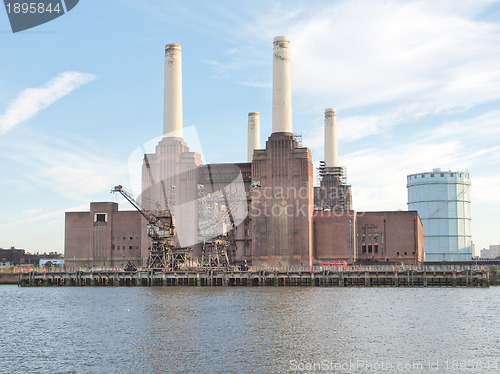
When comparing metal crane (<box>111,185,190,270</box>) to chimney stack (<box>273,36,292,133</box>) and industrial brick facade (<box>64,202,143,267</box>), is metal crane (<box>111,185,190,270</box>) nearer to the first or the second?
industrial brick facade (<box>64,202,143,267</box>)

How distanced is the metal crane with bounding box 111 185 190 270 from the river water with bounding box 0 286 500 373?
105 feet

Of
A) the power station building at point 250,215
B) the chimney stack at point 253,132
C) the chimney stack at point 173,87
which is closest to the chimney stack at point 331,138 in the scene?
the chimney stack at point 253,132

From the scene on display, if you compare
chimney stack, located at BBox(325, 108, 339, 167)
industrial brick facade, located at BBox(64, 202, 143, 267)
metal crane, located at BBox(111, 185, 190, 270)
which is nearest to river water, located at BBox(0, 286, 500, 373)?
metal crane, located at BBox(111, 185, 190, 270)

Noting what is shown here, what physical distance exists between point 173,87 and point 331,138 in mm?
47684

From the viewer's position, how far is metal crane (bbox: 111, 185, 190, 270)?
110938mm

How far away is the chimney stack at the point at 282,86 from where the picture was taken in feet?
392

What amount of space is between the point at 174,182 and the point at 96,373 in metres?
89.9

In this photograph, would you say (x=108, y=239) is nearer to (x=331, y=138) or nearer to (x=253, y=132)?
(x=253, y=132)

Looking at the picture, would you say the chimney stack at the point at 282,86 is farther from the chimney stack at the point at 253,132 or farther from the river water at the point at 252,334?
the river water at the point at 252,334

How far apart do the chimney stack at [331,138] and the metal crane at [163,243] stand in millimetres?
54698

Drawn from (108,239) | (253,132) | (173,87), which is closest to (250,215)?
(173,87)

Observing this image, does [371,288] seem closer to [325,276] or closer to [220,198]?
[325,276]

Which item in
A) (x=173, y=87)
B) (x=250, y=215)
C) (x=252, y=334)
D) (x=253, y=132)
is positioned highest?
(x=173, y=87)

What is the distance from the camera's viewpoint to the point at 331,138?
15438 centimetres
